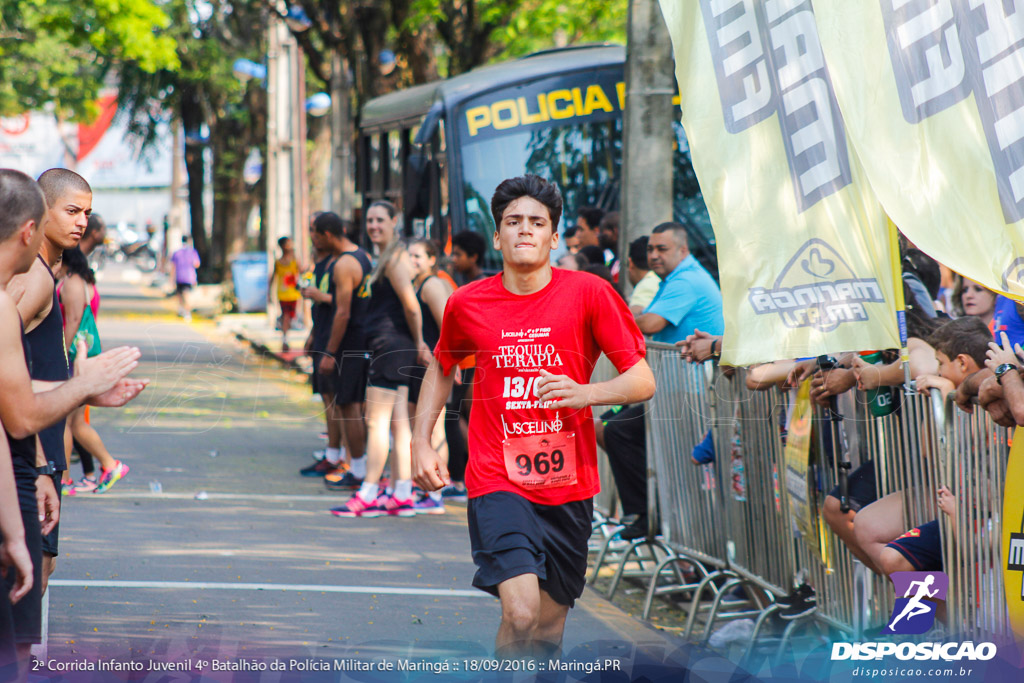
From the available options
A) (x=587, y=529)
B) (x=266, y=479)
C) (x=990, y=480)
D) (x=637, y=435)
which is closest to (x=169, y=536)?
(x=266, y=479)

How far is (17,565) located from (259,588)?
11.1 feet

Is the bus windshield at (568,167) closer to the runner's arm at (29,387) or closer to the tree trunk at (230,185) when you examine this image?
the runner's arm at (29,387)

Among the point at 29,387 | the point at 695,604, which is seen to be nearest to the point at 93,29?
the point at 695,604

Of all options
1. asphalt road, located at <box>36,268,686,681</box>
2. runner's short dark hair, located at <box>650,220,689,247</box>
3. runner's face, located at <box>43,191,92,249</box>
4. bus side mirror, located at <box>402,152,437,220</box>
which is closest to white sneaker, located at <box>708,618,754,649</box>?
asphalt road, located at <box>36,268,686,681</box>

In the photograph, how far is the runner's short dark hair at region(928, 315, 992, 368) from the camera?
16.6ft

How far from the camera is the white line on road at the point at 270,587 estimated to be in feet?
22.6

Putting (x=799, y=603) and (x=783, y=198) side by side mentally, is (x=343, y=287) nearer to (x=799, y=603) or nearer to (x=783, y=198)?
(x=799, y=603)


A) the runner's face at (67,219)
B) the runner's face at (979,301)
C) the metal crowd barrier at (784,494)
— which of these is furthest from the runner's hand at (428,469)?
the runner's face at (979,301)

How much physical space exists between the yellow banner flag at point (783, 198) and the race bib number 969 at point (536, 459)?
0.91 m

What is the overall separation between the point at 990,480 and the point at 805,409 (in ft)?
4.50

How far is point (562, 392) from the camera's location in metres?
4.32

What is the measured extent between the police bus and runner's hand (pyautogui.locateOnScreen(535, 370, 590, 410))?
29.8 ft

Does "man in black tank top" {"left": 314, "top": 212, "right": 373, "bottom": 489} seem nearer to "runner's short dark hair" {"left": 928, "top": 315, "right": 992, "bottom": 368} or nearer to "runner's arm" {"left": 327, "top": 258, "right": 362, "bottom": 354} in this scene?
"runner's arm" {"left": 327, "top": 258, "right": 362, "bottom": 354}

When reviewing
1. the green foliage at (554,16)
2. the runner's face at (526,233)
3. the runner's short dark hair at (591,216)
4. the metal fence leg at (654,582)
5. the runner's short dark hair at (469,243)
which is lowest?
the metal fence leg at (654,582)
